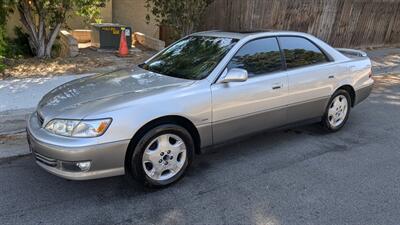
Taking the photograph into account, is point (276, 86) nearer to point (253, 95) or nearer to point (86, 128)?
point (253, 95)

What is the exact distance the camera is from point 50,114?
3.54 m

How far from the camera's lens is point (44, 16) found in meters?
8.76

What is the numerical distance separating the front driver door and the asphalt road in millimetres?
453

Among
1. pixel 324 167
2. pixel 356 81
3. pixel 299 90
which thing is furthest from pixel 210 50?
pixel 356 81

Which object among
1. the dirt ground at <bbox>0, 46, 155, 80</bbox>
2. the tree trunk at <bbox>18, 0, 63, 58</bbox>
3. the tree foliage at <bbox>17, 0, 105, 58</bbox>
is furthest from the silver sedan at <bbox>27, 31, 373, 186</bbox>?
the tree trunk at <bbox>18, 0, 63, 58</bbox>

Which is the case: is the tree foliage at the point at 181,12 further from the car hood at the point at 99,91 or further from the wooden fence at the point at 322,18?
the car hood at the point at 99,91

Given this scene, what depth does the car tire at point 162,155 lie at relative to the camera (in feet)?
11.6

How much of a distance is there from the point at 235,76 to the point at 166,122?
2.83 ft

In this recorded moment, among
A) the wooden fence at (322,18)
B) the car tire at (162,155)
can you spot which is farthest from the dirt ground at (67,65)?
the car tire at (162,155)

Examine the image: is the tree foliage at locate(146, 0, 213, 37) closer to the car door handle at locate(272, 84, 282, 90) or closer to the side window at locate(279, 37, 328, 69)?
the side window at locate(279, 37, 328, 69)

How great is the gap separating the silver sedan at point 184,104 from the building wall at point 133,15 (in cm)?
976

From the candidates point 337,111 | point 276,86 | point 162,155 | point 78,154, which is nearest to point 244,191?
point 162,155

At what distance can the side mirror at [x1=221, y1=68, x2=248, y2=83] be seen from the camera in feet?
13.0

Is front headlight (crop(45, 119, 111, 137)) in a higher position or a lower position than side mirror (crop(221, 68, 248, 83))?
lower
